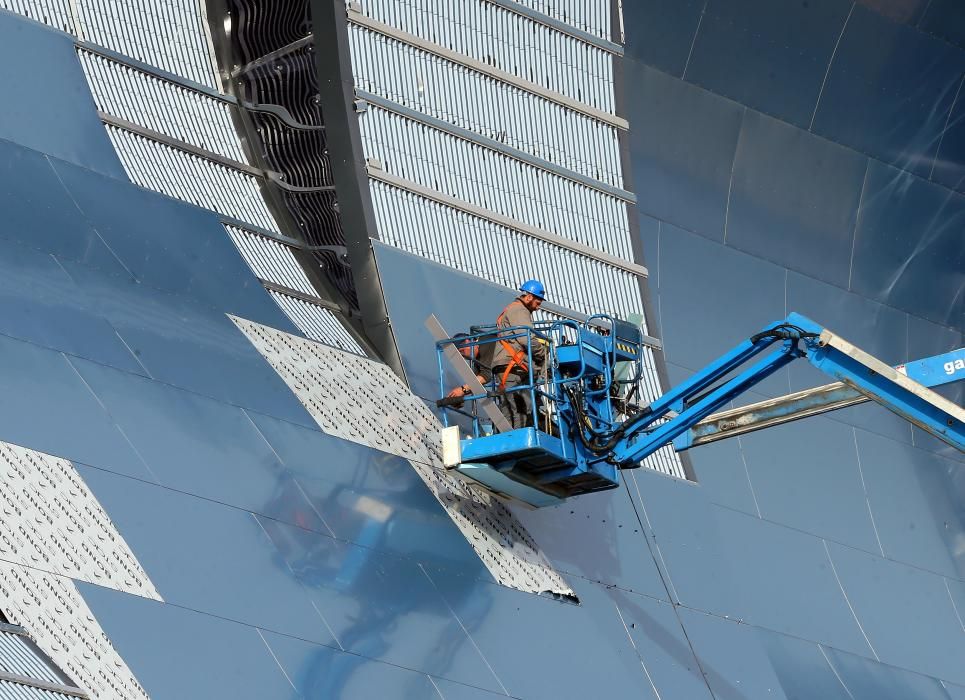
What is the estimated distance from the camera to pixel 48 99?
597 inches

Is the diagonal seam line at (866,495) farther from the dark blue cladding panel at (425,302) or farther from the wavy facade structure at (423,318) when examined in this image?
the dark blue cladding panel at (425,302)

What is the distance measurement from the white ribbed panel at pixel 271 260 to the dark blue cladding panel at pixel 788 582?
6.63 meters

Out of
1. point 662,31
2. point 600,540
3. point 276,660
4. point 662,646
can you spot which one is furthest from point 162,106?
point 662,646

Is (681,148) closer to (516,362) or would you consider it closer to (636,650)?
(516,362)

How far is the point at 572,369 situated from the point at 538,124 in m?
4.85

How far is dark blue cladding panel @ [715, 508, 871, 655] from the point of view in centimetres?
1948

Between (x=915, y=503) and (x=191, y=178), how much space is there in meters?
12.2

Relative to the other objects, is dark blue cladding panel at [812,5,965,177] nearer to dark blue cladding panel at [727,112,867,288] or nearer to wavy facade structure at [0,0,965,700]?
wavy facade structure at [0,0,965,700]

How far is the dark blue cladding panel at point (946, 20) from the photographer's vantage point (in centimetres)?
2356

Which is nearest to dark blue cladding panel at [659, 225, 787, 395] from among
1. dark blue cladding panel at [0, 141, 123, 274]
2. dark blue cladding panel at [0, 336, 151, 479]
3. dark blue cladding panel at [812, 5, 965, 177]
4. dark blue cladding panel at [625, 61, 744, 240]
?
dark blue cladding panel at [625, 61, 744, 240]

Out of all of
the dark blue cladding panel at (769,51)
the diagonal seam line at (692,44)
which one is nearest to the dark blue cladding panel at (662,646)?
the diagonal seam line at (692,44)

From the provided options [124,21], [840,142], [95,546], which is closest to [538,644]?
[95,546]

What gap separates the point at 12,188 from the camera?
13969 millimetres

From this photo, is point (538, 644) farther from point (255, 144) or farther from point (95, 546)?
point (255, 144)
